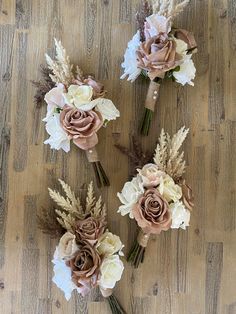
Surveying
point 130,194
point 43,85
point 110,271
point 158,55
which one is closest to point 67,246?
point 110,271

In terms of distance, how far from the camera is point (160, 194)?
4.85 ft

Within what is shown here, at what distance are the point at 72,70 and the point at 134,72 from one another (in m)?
0.25

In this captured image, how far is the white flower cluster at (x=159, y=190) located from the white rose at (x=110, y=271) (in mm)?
166

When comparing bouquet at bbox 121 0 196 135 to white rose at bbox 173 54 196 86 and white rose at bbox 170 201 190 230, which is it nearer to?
white rose at bbox 173 54 196 86

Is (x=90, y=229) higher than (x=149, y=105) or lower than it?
lower

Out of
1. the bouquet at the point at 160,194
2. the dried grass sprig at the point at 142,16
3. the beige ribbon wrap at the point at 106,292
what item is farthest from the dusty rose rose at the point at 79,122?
the beige ribbon wrap at the point at 106,292

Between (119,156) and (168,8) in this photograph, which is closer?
(168,8)

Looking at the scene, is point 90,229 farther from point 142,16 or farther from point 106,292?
point 142,16

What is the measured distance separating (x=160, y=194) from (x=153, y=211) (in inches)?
2.4

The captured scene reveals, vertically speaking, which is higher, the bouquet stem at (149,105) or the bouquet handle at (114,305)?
the bouquet stem at (149,105)

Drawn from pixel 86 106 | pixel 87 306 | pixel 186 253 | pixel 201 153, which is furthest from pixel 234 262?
pixel 86 106

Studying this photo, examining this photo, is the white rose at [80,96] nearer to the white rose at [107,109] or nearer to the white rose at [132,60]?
the white rose at [107,109]

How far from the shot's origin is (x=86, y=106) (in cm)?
151

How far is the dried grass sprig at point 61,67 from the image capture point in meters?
1.55
